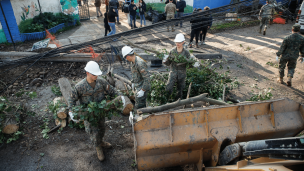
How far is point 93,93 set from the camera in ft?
13.5

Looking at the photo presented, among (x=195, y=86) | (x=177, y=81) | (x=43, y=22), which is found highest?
(x=43, y=22)

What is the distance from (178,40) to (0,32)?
1100 cm

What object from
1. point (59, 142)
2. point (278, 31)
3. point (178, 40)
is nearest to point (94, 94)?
point (59, 142)

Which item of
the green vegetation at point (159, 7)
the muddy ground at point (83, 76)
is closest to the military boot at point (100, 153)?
the muddy ground at point (83, 76)

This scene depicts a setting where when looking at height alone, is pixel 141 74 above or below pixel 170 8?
below

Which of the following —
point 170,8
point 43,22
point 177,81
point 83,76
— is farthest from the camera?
point 43,22

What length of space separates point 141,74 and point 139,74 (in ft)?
0.41

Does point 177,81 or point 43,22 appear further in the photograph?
point 43,22

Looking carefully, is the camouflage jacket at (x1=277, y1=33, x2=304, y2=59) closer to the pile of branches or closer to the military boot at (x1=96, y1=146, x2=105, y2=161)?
the pile of branches

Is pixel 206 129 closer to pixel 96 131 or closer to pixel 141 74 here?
pixel 141 74

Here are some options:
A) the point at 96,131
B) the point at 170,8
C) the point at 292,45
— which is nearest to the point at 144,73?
the point at 96,131

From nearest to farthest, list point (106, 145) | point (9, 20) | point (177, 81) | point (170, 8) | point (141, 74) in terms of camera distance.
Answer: point (106, 145), point (141, 74), point (177, 81), point (9, 20), point (170, 8)

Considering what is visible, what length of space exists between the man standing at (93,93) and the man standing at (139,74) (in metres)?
0.73

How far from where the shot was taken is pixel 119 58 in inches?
340
